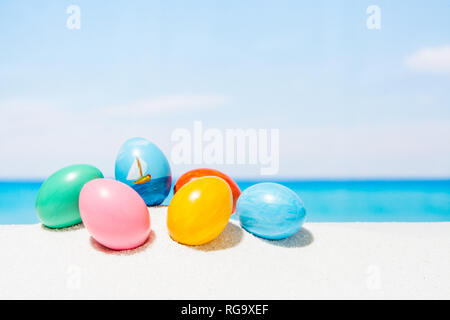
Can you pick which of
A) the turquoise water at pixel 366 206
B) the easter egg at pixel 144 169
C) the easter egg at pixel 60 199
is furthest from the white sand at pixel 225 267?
the turquoise water at pixel 366 206

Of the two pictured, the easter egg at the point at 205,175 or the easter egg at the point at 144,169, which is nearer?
the easter egg at the point at 205,175

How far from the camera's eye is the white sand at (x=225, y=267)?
2.54 m

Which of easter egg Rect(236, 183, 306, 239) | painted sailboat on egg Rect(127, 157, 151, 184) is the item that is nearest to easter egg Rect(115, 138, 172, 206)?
painted sailboat on egg Rect(127, 157, 151, 184)

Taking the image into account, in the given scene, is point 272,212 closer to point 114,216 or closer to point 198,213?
point 198,213

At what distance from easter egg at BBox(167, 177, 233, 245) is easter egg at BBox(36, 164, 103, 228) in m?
→ 1.22

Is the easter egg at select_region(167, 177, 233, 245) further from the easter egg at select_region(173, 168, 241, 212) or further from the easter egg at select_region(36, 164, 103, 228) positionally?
the easter egg at select_region(36, 164, 103, 228)

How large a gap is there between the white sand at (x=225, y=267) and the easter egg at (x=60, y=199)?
0.43 feet

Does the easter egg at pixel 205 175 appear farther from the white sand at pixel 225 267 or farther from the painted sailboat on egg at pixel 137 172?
the white sand at pixel 225 267

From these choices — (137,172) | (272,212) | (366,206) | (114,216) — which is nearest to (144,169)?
(137,172)

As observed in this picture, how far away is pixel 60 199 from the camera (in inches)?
138

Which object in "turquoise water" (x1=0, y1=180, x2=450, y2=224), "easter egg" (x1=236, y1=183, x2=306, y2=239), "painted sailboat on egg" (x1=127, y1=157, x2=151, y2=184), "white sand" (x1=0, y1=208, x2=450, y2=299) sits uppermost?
"painted sailboat on egg" (x1=127, y1=157, x2=151, y2=184)

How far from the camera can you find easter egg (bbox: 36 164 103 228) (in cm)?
350
